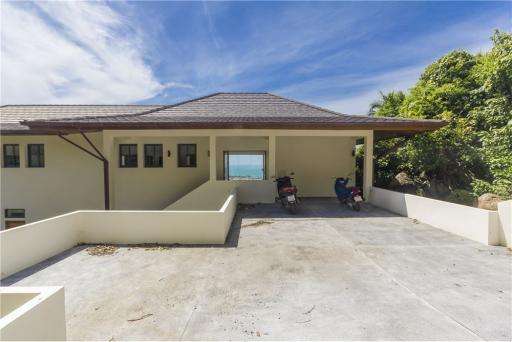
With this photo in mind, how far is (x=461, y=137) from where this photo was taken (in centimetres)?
888

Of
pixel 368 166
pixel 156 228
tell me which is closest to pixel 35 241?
pixel 156 228

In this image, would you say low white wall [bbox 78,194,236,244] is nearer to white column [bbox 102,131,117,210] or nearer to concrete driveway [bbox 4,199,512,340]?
concrete driveway [bbox 4,199,512,340]

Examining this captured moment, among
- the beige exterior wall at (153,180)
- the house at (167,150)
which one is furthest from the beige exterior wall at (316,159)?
the beige exterior wall at (153,180)

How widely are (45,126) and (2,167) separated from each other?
4.61m

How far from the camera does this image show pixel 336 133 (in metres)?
8.27

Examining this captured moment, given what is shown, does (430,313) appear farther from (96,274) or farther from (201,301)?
(96,274)

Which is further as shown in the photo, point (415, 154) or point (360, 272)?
point (415, 154)

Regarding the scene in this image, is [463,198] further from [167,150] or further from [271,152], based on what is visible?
[167,150]

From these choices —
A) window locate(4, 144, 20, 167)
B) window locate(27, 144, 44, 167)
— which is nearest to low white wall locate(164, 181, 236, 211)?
window locate(27, 144, 44, 167)

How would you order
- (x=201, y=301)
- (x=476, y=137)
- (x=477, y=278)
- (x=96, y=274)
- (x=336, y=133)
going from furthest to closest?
1. (x=476, y=137)
2. (x=336, y=133)
3. (x=96, y=274)
4. (x=477, y=278)
5. (x=201, y=301)

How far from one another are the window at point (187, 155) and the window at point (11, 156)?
6401 mm

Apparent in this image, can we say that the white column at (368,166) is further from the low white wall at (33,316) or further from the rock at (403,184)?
the low white wall at (33,316)

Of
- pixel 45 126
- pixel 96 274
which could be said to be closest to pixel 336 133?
pixel 96 274

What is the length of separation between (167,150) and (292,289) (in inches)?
327
